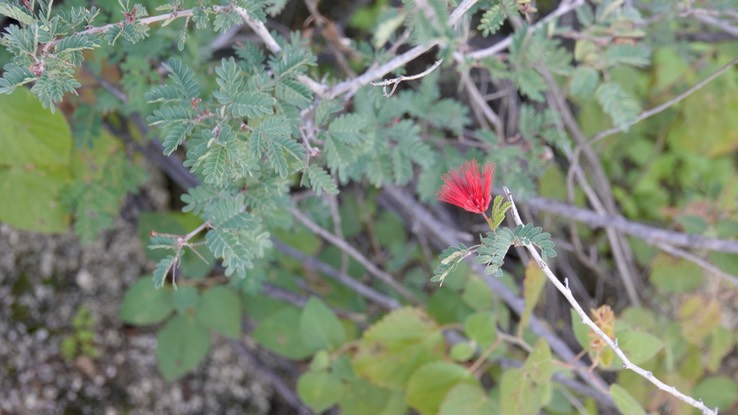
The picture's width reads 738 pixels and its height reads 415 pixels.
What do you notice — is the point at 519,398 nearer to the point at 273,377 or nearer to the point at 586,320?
the point at 586,320

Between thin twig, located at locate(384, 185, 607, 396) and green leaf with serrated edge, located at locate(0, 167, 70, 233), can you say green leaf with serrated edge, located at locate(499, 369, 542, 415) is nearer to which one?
thin twig, located at locate(384, 185, 607, 396)

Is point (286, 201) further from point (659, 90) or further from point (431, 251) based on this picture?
point (659, 90)

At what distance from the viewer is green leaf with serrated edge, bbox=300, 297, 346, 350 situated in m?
1.59

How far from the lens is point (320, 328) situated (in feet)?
5.26

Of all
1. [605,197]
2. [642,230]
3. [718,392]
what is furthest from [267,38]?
[718,392]

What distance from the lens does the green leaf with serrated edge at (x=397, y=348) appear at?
5.10 ft

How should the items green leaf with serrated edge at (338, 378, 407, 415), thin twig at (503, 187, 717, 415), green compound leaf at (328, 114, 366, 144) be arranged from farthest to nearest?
green leaf with serrated edge at (338, 378, 407, 415)
green compound leaf at (328, 114, 366, 144)
thin twig at (503, 187, 717, 415)

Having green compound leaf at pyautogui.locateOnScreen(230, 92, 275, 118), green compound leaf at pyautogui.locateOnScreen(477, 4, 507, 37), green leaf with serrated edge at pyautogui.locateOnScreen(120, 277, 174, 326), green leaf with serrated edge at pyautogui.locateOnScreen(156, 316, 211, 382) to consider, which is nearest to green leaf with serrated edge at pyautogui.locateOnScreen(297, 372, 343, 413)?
green leaf with serrated edge at pyautogui.locateOnScreen(156, 316, 211, 382)

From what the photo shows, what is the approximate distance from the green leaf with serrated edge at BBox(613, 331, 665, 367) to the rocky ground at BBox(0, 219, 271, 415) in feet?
3.72

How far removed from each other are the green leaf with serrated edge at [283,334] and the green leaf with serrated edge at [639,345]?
0.76m

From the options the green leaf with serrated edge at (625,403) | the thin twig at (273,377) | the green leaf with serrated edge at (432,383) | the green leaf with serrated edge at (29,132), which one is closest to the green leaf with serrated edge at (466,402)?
the green leaf with serrated edge at (432,383)

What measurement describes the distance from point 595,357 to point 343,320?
0.73m

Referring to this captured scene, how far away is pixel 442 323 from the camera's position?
5.72ft

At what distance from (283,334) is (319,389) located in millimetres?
189
